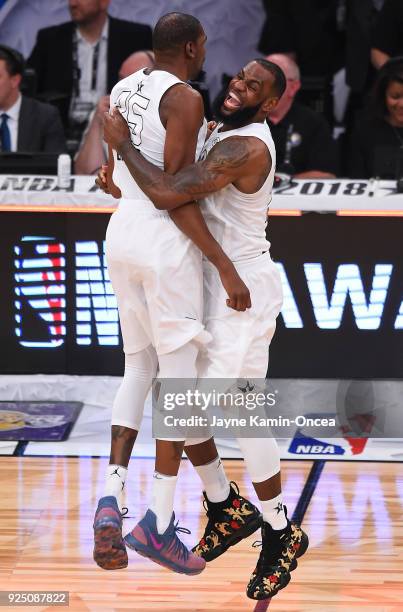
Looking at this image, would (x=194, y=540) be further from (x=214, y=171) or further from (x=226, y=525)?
(x=214, y=171)

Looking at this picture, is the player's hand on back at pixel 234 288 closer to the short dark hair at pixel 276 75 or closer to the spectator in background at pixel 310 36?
the short dark hair at pixel 276 75

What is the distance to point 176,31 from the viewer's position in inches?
170

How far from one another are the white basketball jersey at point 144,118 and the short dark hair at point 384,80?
3150mm

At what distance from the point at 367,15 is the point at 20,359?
11.4 feet

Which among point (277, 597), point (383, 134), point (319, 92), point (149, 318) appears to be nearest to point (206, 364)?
point (149, 318)

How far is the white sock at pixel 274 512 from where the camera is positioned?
4.57 meters

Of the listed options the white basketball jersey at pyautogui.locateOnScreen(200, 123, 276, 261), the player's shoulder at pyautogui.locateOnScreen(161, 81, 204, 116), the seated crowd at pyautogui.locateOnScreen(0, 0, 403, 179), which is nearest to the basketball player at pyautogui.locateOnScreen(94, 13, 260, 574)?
the player's shoulder at pyautogui.locateOnScreen(161, 81, 204, 116)

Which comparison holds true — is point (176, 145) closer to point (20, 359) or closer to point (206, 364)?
point (206, 364)

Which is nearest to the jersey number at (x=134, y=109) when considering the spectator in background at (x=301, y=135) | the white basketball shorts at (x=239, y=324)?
the white basketball shorts at (x=239, y=324)

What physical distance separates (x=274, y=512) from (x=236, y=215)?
111 cm

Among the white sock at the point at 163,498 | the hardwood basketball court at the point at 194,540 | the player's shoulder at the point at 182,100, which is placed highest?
the player's shoulder at the point at 182,100

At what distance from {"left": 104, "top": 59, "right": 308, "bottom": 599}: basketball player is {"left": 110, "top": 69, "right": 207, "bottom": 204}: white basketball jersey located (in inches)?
1.7

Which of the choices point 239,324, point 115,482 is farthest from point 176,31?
point 115,482

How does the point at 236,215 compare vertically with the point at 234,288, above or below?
above
